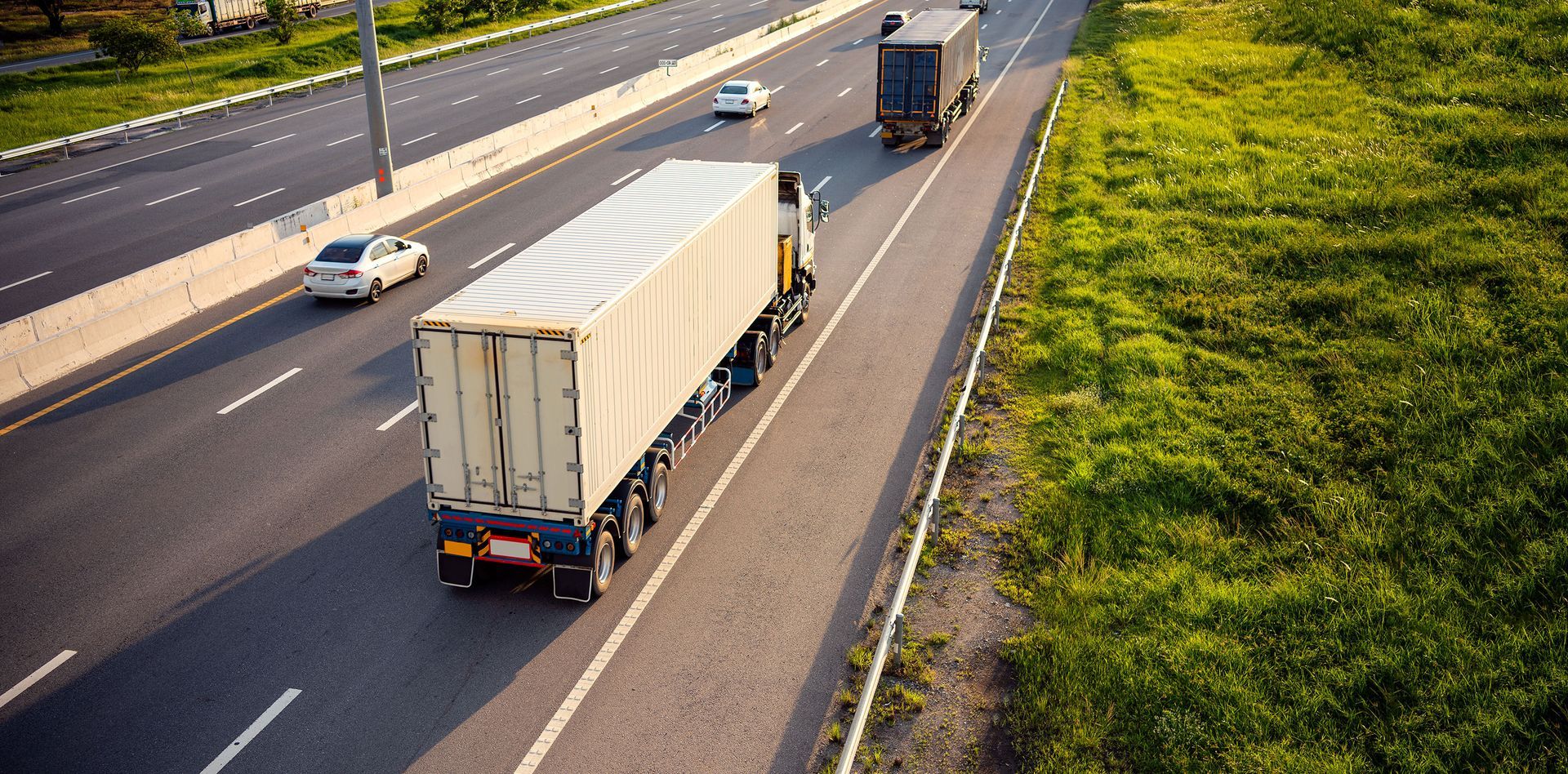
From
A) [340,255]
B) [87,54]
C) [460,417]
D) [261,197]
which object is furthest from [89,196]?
[87,54]

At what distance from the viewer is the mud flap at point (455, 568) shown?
1178cm

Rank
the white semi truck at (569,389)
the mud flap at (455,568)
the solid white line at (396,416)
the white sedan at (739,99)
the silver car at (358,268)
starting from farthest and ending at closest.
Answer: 1. the white sedan at (739,99)
2. the silver car at (358,268)
3. the solid white line at (396,416)
4. the mud flap at (455,568)
5. the white semi truck at (569,389)

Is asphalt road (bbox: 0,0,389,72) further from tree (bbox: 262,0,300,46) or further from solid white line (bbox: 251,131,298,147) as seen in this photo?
solid white line (bbox: 251,131,298,147)

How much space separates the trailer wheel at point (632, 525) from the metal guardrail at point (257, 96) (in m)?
33.2

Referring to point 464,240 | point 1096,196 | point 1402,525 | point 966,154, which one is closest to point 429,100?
point 464,240

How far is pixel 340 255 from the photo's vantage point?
72.4 feet

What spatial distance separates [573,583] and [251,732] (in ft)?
11.4

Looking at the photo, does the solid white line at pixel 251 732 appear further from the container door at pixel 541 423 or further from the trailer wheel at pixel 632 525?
the trailer wheel at pixel 632 525

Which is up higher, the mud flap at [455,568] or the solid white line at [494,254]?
the solid white line at [494,254]

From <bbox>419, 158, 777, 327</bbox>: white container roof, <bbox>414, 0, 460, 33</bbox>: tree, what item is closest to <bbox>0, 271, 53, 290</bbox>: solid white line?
<bbox>419, 158, 777, 327</bbox>: white container roof

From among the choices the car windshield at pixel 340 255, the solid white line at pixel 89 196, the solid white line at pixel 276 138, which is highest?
the solid white line at pixel 276 138

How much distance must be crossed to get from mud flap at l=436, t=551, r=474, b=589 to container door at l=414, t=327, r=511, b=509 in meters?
0.72

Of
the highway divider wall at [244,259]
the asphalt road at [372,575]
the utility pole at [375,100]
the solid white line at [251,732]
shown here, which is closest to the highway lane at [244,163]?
the highway divider wall at [244,259]

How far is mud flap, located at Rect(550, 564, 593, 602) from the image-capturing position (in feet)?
38.3
